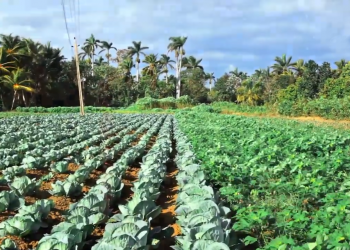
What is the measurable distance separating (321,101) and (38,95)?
35.2 metres

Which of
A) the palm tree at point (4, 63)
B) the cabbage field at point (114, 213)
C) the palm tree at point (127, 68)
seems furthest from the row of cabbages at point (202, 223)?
the palm tree at point (127, 68)

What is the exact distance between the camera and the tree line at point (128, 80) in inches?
1449

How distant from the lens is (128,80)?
5509 cm

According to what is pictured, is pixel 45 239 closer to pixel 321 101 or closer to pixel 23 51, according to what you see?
pixel 321 101

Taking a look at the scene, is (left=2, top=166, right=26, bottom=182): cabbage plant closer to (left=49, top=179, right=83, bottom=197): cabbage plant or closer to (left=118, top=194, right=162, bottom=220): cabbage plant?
(left=49, top=179, right=83, bottom=197): cabbage plant

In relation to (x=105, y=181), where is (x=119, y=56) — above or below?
above

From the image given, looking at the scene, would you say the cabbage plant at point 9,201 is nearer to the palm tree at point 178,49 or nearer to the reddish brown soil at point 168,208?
the reddish brown soil at point 168,208

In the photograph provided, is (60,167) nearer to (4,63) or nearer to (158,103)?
(158,103)

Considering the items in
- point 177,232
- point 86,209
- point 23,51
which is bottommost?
point 177,232

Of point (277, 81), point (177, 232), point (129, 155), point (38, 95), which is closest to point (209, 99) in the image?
point (277, 81)

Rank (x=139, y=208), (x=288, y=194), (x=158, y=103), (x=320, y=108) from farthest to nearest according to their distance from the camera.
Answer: (x=158, y=103)
(x=320, y=108)
(x=288, y=194)
(x=139, y=208)

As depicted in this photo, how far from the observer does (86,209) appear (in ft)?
14.3

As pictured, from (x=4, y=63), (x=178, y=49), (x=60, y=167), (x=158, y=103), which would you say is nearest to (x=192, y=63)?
(x=178, y=49)

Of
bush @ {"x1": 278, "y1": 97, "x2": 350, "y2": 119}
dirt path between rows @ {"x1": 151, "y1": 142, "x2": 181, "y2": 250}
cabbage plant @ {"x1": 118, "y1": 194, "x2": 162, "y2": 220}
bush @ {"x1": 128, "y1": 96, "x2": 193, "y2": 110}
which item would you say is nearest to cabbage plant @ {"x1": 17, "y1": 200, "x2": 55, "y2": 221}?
cabbage plant @ {"x1": 118, "y1": 194, "x2": 162, "y2": 220}
